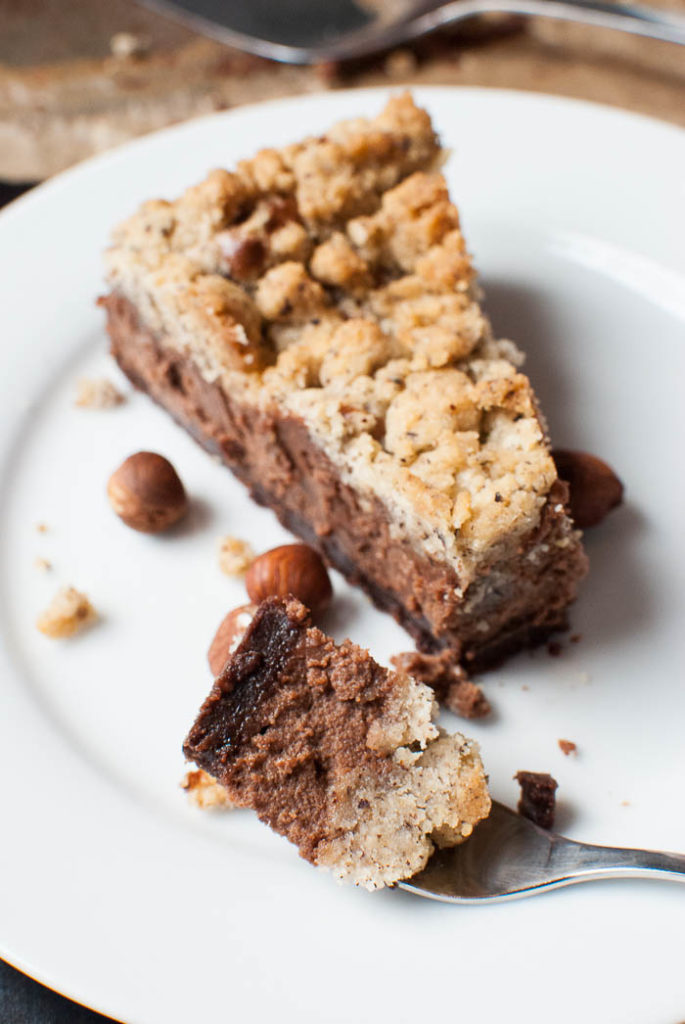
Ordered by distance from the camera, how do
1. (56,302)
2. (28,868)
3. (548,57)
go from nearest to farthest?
(28,868)
(56,302)
(548,57)

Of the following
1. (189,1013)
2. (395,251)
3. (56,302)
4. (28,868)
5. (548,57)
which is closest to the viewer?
(189,1013)

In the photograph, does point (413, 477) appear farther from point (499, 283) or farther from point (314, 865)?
point (499, 283)

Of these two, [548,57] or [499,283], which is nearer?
[499,283]

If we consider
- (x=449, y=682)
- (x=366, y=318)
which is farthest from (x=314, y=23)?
(x=449, y=682)

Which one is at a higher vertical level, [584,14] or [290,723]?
[584,14]

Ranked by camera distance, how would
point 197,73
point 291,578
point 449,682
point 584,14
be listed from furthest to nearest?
point 197,73 < point 584,14 < point 291,578 < point 449,682

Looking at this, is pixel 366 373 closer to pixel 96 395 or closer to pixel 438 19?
pixel 96 395

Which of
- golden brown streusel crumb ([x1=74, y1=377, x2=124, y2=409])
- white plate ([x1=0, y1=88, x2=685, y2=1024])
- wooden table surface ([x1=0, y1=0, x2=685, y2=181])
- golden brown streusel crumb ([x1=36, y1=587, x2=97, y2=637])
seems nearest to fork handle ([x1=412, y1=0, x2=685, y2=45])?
wooden table surface ([x1=0, y1=0, x2=685, y2=181])

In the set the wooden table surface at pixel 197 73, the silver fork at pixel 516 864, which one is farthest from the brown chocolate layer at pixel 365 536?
the wooden table surface at pixel 197 73

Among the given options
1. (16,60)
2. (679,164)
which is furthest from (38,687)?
(16,60)
